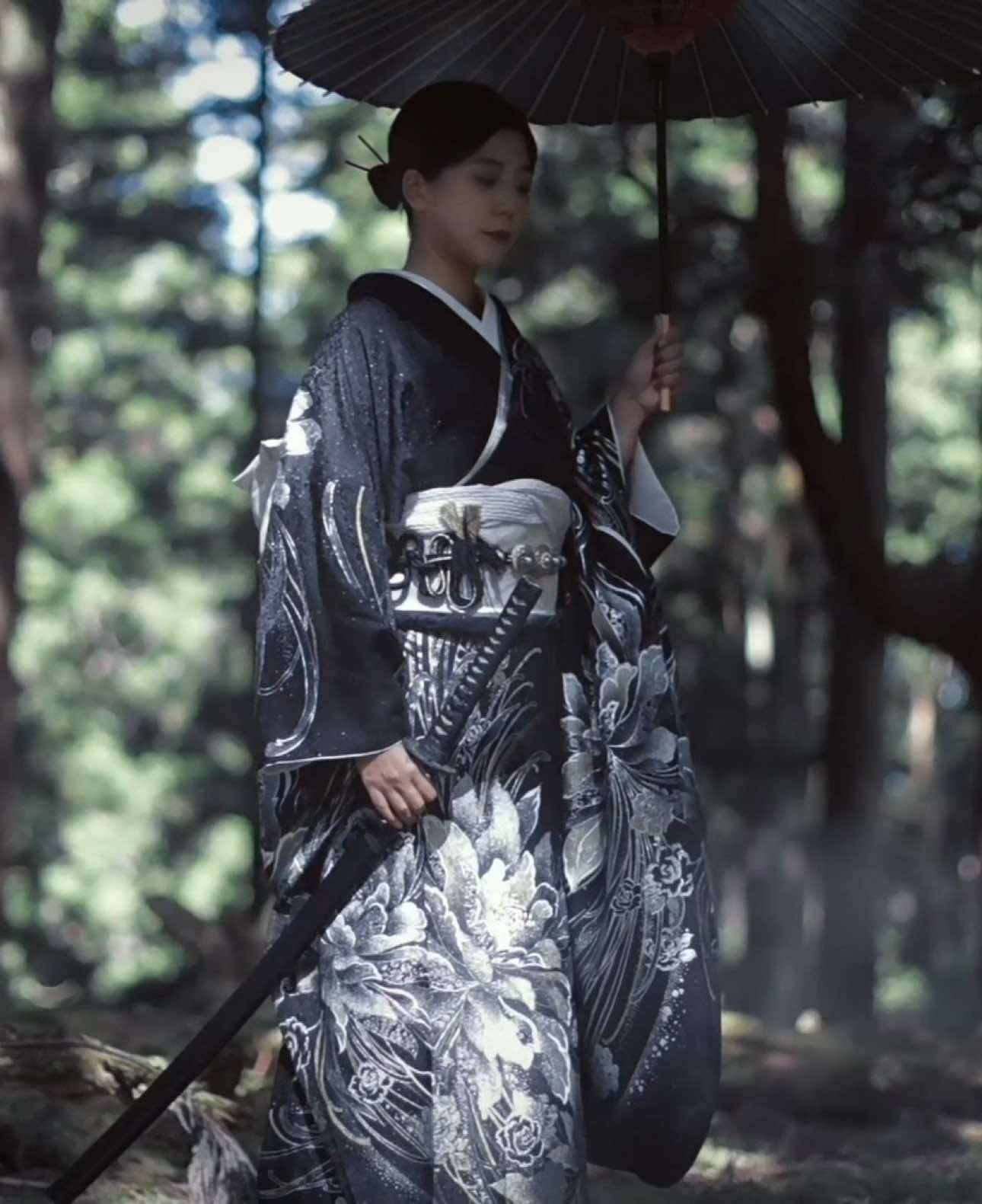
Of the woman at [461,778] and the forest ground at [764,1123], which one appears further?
the forest ground at [764,1123]

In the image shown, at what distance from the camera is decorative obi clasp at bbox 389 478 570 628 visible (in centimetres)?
356

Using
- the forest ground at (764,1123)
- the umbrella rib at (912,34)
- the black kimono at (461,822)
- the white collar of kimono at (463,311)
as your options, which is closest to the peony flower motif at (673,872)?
the black kimono at (461,822)

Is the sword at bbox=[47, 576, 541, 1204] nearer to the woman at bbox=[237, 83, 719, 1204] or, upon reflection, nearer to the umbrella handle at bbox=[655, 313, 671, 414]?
the woman at bbox=[237, 83, 719, 1204]

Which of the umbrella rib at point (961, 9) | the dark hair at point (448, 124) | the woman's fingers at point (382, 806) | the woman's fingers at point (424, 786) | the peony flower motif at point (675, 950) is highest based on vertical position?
the umbrella rib at point (961, 9)

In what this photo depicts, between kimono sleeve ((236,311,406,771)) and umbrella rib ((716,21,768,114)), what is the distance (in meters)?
1.19

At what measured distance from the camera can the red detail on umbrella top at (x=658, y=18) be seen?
3852mm

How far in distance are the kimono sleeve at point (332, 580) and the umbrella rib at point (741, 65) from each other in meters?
1.19

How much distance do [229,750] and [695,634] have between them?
900 centimetres

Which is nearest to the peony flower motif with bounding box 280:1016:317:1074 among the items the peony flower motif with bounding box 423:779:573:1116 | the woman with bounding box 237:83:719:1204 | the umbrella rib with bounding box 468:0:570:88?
the woman with bounding box 237:83:719:1204

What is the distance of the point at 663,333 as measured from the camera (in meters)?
3.88

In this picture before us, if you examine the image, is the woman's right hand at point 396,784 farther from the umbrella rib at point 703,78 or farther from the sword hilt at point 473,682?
the umbrella rib at point 703,78

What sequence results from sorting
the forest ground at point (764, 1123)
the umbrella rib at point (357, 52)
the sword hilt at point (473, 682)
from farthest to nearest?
1. the forest ground at point (764, 1123)
2. the umbrella rib at point (357, 52)
3. the sword hilt at point (473, 682)

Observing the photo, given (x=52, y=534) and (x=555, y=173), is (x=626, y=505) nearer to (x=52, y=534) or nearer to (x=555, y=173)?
(x=555, y=173)

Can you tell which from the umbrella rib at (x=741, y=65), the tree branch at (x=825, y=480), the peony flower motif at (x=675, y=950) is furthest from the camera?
the tree branch at (x=825, y=480)
